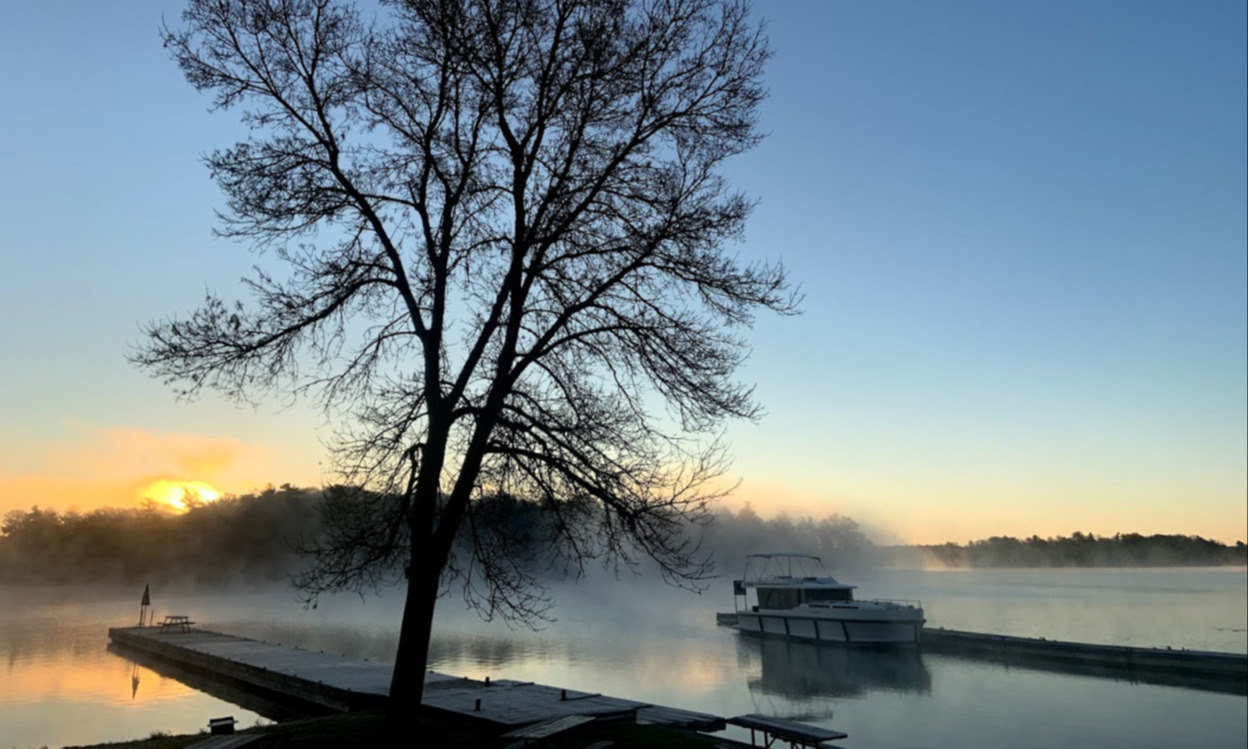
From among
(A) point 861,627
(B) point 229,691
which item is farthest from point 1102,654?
(B) point 229,691

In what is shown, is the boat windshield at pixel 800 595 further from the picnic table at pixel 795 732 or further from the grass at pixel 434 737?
the grass at pixel 434 737

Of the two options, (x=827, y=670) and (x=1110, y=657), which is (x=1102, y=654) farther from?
(x=827, y=670)

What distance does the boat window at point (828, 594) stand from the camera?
48.7 meters

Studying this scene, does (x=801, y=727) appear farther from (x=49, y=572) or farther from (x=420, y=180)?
(x=49, y=572)

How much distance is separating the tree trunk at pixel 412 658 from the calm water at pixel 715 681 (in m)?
12.4

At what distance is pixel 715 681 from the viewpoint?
112ft

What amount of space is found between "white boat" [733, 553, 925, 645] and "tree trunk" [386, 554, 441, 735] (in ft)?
123

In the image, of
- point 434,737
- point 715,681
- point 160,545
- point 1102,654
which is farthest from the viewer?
point 160,545

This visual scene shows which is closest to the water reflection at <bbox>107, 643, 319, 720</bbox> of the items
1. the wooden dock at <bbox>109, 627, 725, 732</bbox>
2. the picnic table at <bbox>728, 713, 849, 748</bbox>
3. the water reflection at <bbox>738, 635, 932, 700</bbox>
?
the wooden dock at <bbox>109, 627, 725, 732</bbox>

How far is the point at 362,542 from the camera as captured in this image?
1065 cm

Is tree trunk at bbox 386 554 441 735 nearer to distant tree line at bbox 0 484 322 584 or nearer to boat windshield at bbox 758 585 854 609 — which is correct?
boat windshield at bbox 758 585 854 609

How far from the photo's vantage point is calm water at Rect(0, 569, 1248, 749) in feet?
75.9

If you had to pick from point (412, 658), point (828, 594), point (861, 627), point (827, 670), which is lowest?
point (827, 670)

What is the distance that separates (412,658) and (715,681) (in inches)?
1050
